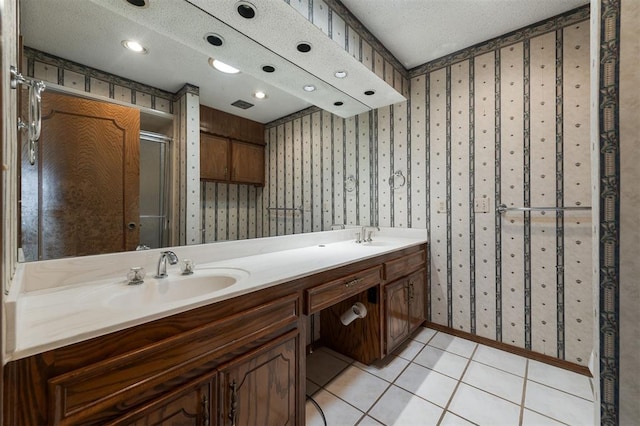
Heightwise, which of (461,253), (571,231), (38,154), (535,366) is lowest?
(535,366)

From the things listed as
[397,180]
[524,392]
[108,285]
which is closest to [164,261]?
[108,285]

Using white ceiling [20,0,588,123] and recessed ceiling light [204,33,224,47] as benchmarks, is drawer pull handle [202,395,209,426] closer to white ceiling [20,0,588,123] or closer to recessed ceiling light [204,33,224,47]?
white ceiling [20,0,588,123]

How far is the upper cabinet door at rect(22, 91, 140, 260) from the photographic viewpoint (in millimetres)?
924

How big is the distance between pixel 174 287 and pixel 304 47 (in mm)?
1476

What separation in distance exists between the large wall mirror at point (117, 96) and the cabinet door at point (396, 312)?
4.44ft

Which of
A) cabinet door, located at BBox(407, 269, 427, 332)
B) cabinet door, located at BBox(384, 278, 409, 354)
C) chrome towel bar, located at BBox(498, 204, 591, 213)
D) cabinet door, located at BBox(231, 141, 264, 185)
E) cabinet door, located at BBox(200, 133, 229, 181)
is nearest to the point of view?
cabinet door, located at BBox(200, 133, 229, 181)

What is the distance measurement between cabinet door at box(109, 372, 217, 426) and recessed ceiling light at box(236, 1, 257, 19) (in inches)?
61.3

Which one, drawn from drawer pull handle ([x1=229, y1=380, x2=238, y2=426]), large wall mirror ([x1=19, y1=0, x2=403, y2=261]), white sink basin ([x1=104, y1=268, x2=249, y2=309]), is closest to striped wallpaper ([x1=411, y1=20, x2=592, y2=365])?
large wall mirror ([x1=19, y1=0, x2=403, y2=261])

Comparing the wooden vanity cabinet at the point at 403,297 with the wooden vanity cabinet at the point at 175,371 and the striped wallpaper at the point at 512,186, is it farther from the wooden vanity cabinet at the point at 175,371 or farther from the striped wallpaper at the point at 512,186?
A: the wooden vanity cabinet at the point at 175,371

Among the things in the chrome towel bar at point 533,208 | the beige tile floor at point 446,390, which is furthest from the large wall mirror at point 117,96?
the chrome towel bar at point 533,208

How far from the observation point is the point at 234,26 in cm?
138

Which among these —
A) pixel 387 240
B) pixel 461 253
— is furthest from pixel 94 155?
pixel 461 253

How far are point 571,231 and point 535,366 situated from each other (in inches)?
36.4

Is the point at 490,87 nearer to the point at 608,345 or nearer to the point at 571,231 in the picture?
the point at 571,231
